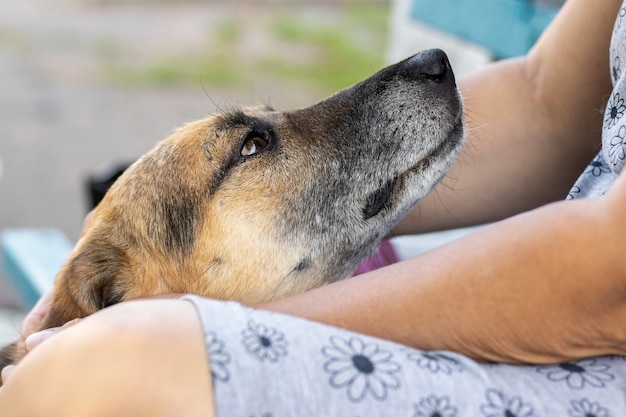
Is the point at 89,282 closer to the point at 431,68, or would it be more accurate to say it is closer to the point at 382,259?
the point at 382,259

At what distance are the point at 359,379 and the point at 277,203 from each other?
0.93 metres

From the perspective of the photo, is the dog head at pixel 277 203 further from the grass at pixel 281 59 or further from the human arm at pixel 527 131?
the grass at pixel 281 59

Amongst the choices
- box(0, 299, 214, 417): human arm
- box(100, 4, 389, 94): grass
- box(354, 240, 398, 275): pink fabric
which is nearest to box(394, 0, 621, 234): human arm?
box(354, 240, 398, 275): pink fabric

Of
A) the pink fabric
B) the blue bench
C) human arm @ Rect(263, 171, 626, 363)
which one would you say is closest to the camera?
human arm @ Rect(263, 171, 626, 363)

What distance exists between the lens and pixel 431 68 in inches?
92.0

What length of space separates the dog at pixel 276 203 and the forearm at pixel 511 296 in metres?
0.57

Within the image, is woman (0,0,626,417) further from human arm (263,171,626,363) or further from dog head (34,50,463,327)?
dog head (34,50,463,327)

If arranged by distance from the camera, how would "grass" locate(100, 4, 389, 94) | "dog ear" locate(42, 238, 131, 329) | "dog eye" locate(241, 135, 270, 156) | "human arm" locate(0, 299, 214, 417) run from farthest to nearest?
"grass" locate(100, 4, 389, 94) < "dog eye" locate(241, 135, 270, 156) < "dog ear" locate(42, 238, 131, 329) < "human arm" locate(0, 299, 214, 417)

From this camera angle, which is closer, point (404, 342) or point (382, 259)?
point (404, 342)

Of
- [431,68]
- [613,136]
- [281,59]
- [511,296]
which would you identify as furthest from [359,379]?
[281,59]

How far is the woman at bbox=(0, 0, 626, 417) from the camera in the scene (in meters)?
1.45

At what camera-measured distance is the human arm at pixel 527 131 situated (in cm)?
253

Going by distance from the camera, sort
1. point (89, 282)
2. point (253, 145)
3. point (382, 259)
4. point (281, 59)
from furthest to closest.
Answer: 1. point (281, 59)
2. point (382, 259)
3. point (253, 145)
4. point (89, 282)

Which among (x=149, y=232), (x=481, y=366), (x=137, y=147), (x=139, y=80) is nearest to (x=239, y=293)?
(x=149, y=232)
